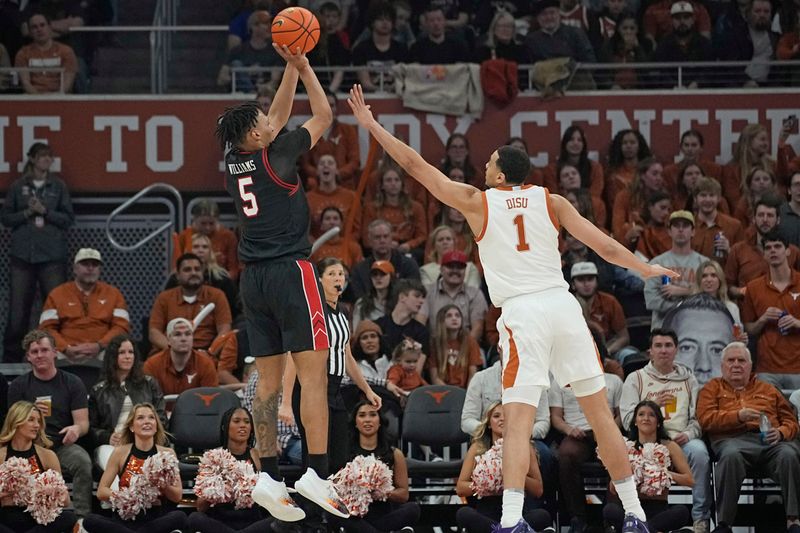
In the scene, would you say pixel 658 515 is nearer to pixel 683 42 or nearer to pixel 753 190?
pixel 753 190

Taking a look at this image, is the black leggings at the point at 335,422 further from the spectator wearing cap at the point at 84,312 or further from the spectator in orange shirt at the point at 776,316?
the spectator in orange shirt at the point at 776,316

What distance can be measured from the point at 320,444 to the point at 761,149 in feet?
29.5

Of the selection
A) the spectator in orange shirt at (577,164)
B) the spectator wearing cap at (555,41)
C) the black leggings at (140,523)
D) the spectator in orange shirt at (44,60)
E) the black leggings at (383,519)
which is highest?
the spectator wearing cap at (555,41)

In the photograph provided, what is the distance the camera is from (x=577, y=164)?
53.8 ft

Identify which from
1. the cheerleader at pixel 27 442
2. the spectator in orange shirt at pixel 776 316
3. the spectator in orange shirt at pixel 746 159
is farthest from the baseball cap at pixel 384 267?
the spectator in orange shirt at pixel 746 159

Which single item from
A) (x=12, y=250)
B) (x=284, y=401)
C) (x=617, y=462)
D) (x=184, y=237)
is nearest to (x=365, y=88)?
(x=184, y=237)

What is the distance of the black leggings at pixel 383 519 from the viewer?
38.5ft

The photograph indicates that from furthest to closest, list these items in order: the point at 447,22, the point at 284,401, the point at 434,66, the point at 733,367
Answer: the point at 447,22 → the point at 434,66 → the point at 733,367 → the point at 284,401

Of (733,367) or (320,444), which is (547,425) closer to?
(733,367)

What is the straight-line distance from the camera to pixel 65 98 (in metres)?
17.7

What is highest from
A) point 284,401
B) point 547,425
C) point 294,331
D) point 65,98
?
point 65,98

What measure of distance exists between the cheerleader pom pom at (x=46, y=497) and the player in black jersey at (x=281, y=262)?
3.22m

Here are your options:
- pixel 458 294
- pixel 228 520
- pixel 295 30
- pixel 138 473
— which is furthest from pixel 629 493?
pixel 458 294

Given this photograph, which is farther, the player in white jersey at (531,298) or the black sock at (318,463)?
the black sock at (318,463)
